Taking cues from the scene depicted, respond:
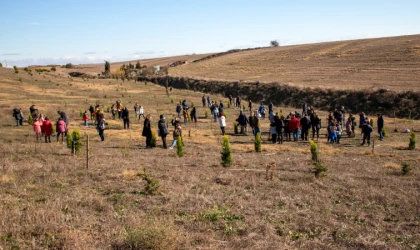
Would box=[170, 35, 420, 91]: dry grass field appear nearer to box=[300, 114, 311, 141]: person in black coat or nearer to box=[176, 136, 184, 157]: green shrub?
box=[300, 114, 311, 141]: person in black coat

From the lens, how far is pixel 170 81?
61094 mm

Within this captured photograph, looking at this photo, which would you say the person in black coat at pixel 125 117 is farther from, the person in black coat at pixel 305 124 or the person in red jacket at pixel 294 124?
the person in black coat at pixel 305 124

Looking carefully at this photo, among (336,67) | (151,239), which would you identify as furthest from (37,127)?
(336,67)

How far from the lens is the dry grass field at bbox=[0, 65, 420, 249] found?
257 inches

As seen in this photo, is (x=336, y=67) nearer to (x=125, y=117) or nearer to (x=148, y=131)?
(x=125, y=117)

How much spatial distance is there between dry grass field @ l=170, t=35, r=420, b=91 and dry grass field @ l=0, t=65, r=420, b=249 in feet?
85.8

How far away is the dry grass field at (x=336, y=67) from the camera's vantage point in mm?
40500

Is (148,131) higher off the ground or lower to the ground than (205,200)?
higher

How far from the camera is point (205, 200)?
28.9ft

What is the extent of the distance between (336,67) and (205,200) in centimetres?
4772

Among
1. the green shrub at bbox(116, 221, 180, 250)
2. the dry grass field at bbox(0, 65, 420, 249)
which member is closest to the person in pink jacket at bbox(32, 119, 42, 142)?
the dry grass field at bbox(0, 65, 420, 249)

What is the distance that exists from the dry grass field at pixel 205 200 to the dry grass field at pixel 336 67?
1030 inches

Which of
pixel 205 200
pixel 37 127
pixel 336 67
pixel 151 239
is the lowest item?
pixel 205 200

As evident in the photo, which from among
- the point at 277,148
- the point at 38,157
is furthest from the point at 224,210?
the point at 277,148
